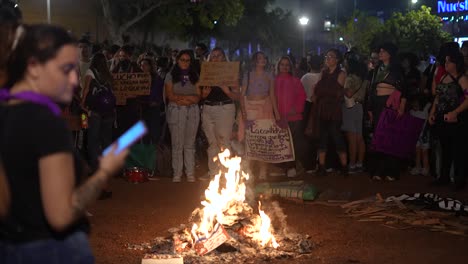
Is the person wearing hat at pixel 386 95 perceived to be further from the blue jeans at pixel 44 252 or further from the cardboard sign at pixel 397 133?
the blue jeans at pixel 44 252

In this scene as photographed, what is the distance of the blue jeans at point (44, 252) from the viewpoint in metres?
2.80

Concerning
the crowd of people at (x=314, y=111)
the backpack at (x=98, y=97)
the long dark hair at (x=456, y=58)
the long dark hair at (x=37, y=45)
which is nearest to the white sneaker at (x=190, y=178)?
the crowd of people at (x=314, y=111)

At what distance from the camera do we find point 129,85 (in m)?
Result: 11.7

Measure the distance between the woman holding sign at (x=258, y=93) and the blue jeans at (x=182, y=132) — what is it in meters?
0.83

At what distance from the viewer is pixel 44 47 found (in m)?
2.81

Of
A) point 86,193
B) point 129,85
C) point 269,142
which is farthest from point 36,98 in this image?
point 129,85

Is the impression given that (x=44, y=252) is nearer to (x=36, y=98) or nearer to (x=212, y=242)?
(x=36, y=98)

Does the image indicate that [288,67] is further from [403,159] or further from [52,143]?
[52,143]

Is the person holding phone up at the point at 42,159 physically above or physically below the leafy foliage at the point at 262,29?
below

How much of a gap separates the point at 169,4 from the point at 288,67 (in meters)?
24.8

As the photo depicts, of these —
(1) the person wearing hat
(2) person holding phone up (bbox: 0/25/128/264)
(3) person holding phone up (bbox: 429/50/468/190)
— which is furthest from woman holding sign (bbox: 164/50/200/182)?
(2) person holding phone up (bbox: 0/25/128/264)

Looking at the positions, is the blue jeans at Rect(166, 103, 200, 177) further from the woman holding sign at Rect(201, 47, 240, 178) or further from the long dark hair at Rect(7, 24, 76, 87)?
the long dark hair at Rect(7, 24, 76, 87)

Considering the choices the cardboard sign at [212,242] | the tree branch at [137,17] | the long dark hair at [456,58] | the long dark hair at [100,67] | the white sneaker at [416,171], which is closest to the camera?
the cardboard sign at [212,242]

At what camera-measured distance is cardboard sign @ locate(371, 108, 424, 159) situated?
1137 cm
